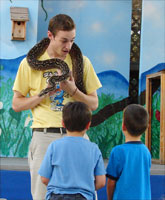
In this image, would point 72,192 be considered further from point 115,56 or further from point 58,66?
point 115,56

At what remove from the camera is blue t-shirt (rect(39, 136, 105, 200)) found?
56.4 inches

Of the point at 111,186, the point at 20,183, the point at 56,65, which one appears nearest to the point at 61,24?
the point at 56,65

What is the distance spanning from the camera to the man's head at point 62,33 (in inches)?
68.5

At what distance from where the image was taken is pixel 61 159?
146cm

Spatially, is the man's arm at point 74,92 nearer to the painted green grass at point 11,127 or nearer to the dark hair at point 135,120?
the dark hair at point 135,120

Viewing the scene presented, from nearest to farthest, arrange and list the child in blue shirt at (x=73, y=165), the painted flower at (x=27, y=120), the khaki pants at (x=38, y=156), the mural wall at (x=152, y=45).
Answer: the child in blue shirt at (x=73, y=165), the khaki pants at (x=38, y=156), the painted flower at (x=27, y=120), the mural wall at (x=152, y=45)

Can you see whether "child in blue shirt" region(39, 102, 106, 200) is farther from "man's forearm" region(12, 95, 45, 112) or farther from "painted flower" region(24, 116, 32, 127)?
"painted flower" region(24, 116, 32, 127)

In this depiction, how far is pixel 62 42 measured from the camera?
1763 millimetres

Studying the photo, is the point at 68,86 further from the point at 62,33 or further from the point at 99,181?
the point at 99,181

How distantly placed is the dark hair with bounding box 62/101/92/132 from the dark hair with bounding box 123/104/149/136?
0.80 ft

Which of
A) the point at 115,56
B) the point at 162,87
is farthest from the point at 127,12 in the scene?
the point at 162,87

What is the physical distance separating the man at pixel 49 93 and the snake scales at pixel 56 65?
13 millimetres

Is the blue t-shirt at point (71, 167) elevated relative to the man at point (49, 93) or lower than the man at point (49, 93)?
lower

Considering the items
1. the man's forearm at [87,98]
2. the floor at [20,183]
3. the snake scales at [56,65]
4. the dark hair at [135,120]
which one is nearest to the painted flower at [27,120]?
the floor at [20,183]
